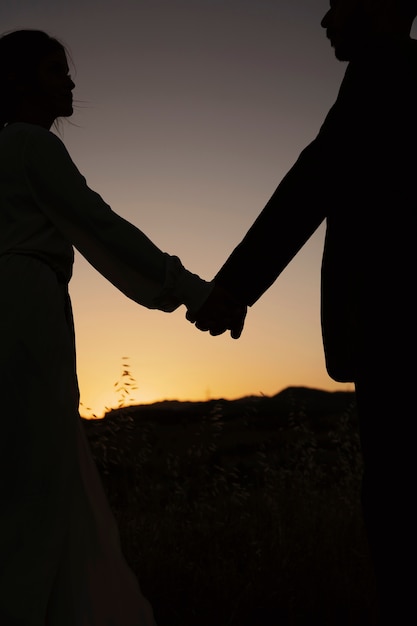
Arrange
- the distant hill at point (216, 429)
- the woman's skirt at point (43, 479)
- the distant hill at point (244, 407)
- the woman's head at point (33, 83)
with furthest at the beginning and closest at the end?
the distant hill at point (244, 407) → the distant hill at point (216, 429) → the woman's head at point (33, 83) → the woman's skirt at point (43, 479)

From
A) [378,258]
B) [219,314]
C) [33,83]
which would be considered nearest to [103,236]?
[219,314]

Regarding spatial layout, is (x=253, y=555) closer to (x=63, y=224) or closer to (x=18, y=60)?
(x=63, y=224)

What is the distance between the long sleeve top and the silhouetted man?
0.68 metres

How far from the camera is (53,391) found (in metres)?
2.26

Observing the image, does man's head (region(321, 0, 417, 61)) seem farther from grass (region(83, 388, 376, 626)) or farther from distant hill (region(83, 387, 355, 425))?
distant hill (region(83, 387, 355, 425))

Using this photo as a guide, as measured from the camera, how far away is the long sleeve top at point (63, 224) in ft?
7.68

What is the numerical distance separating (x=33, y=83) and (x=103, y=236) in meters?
0.69

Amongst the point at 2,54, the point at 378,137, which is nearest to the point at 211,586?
the point at 378,137

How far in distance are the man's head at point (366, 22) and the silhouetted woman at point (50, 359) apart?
95cm

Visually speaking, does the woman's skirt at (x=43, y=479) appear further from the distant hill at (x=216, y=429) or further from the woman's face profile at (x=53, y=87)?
the distant hill at (x=216, y=429)

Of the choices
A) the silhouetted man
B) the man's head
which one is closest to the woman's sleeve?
the silhouetted man

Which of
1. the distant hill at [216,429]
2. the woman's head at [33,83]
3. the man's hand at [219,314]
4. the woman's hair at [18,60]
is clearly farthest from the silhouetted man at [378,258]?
the distant hill at [216,429]

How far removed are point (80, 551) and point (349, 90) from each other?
5.67ft

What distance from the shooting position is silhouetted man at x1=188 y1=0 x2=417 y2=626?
73.5 inches
